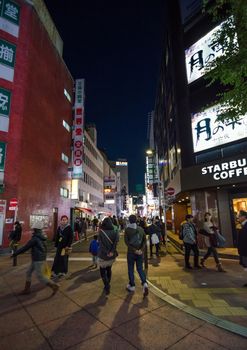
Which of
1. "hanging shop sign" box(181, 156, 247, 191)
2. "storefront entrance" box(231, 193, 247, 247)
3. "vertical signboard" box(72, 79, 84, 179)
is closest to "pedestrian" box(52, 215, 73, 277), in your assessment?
"hanging shop sign" box(181, 156, 247, 191)

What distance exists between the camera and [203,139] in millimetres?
14016

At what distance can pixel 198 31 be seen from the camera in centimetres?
1546

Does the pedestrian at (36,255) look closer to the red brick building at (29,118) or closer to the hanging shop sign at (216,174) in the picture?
the hanging shop sign at (216,174)

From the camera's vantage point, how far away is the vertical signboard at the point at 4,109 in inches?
615

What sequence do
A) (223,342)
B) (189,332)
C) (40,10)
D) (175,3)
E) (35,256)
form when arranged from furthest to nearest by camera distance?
(40,10) → (175,3) → (35,256) → (189,332) → (223,342)

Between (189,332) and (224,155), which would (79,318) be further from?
(224,155)

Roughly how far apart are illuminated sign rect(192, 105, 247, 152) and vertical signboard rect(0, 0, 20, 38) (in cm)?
1477

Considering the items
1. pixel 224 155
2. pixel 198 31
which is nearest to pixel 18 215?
pixel 224 155

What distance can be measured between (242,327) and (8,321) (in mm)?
4229

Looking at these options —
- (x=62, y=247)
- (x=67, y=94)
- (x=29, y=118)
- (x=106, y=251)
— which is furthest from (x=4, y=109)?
(x=106, y=251)

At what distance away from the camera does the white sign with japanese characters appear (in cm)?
1442

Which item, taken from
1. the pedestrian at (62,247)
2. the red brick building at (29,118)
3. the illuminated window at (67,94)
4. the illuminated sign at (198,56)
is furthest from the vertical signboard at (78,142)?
the pedestrian at (62,247)

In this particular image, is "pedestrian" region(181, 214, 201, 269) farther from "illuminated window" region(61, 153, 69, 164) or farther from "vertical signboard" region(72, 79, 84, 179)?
"vertical signboard" region(72, 79, 84, 179)

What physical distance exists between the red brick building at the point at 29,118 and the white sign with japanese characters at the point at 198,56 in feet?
39.8
